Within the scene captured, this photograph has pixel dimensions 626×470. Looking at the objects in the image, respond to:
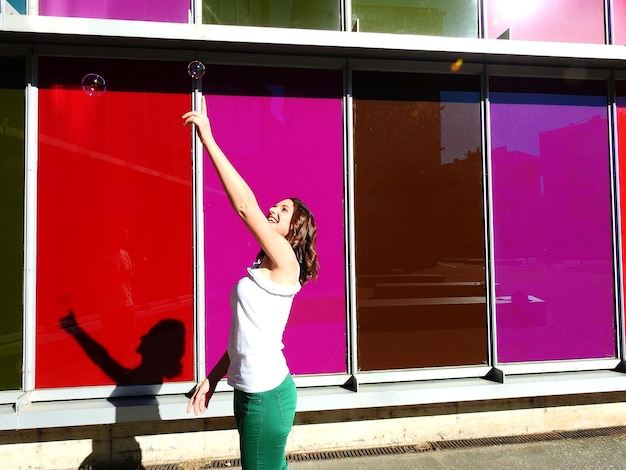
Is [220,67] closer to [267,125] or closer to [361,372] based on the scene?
[267,125]

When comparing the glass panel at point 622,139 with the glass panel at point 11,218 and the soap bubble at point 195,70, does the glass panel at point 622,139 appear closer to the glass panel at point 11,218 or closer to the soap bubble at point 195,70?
the soap bubble at point 195,70

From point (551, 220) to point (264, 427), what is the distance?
13.0 feet

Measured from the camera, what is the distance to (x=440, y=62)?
14.5 ft

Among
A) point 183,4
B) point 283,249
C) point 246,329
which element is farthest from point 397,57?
point 246,329

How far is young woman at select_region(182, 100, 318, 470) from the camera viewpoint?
189 cm

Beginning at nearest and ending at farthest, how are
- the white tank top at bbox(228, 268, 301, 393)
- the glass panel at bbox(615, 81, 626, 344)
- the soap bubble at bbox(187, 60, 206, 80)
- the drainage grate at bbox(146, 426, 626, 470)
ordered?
1. the white tank top at bbox(228, 268, 301, 393)
2. the soap bubble at bbox(187, 60, 206, 80)
3. the drainage grate at bbox(146, 426, 626, 470)
4. the glass panel at bbox(615, 81, 626, 344)

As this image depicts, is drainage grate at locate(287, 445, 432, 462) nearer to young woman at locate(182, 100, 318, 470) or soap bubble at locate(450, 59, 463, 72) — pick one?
young woman at locate(182, 100, 318, 470)

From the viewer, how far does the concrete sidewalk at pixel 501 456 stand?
3.79m

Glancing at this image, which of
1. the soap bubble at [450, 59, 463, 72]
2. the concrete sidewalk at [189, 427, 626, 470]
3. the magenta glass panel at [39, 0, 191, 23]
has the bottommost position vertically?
the concrete sidewalk at [189, 427, 626, 470]

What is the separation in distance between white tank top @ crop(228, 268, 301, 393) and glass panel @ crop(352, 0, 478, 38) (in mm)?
3467

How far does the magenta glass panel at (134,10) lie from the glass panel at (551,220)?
3.28 metres

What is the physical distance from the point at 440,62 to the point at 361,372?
325cm

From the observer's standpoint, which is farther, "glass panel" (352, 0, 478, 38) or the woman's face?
"glass panel" (352, 0, 478, 38)

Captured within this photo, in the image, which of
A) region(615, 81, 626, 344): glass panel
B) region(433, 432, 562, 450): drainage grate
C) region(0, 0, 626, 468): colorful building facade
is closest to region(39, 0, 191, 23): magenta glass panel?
region(0, 0, 626, 468): colorful building facade
